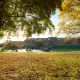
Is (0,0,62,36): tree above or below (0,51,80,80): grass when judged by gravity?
above

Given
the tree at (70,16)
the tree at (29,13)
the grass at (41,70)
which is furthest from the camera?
the tree at (70,16)

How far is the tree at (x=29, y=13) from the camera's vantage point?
18.5m

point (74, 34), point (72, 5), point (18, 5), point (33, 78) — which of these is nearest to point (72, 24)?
point (74, 34)

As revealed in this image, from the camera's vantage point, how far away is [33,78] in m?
13.4

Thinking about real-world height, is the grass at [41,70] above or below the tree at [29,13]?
below

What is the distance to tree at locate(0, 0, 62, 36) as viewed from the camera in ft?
60.8

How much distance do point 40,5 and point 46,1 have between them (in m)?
0.80

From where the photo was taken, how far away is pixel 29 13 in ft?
69.2

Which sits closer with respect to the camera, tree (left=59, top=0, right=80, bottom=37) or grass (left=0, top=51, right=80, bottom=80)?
grass (left=0, top=51, right=80, bottom=80)

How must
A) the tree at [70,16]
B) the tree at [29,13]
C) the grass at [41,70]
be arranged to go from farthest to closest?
the tree at [70,16], the tree at [29,13], the grass at [41,70]

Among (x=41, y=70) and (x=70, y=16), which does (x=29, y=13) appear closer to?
(x=41, y=70)

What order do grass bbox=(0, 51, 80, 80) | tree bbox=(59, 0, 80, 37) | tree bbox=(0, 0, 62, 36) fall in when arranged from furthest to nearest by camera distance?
tree bbox=(59, 0, 80, 37)
tree bbox=(0, 0, 62, 36)
grass bbox=(0, 51, 80, 80)

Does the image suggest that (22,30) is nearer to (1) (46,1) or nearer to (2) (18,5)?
(2) (18,5)

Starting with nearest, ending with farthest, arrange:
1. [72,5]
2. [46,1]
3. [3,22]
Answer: [46,1]
[3,22]
[72,5]
